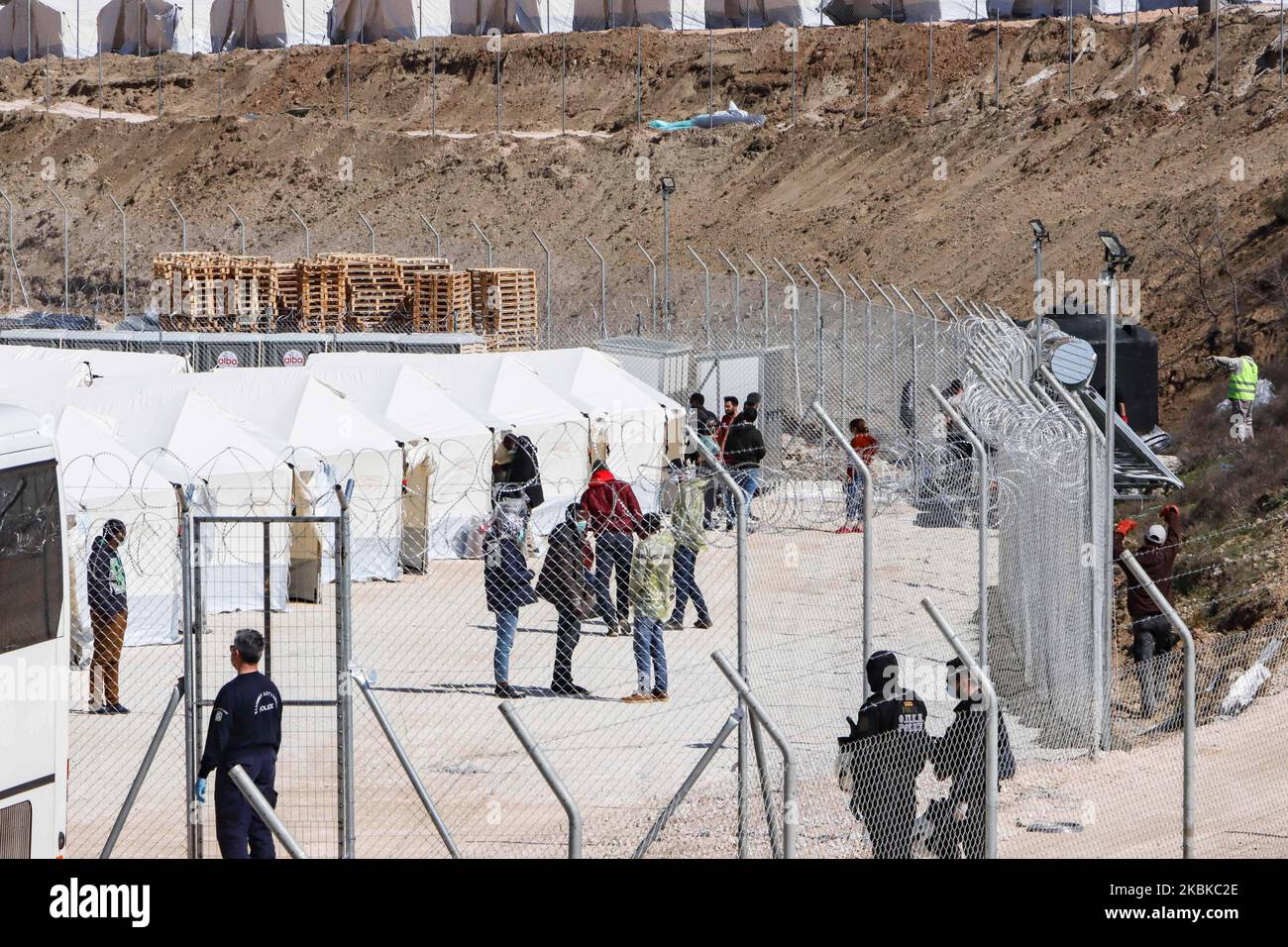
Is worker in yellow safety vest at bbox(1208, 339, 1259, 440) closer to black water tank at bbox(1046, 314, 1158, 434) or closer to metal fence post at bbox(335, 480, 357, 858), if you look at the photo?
black water tank at bbox(1046, 314, 1158, 434)

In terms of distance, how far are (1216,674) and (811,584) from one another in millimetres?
5667

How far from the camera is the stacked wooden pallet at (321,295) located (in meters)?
32.6

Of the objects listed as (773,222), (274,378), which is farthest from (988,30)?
(274,378)

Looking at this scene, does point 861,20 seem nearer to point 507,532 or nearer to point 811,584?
point 811,584

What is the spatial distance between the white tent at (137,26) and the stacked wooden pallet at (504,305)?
135 feet

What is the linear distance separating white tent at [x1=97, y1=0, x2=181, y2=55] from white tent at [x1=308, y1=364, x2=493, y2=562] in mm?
51594

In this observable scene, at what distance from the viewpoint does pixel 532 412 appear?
71.3 feet

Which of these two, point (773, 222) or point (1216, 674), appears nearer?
point (1216, 674)

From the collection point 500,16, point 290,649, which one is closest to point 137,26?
point 500,16

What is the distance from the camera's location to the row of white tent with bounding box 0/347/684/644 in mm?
15922

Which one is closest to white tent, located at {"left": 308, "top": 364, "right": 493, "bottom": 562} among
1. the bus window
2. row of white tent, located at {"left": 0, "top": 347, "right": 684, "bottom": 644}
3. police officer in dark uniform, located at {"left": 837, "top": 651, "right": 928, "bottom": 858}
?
row of white tent, located at {"left": 0, "top": 347, "right": 684, "bottom": 644}

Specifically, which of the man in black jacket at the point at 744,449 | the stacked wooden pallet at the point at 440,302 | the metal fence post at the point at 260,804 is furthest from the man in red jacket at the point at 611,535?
the stacked wooden pallet at the point at 440,302

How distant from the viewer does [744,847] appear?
27.6ft

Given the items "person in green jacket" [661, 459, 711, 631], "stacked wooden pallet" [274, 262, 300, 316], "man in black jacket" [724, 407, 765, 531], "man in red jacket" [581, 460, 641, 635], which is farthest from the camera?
"stacked wooden pallet" [274, 262, 300, 316]
